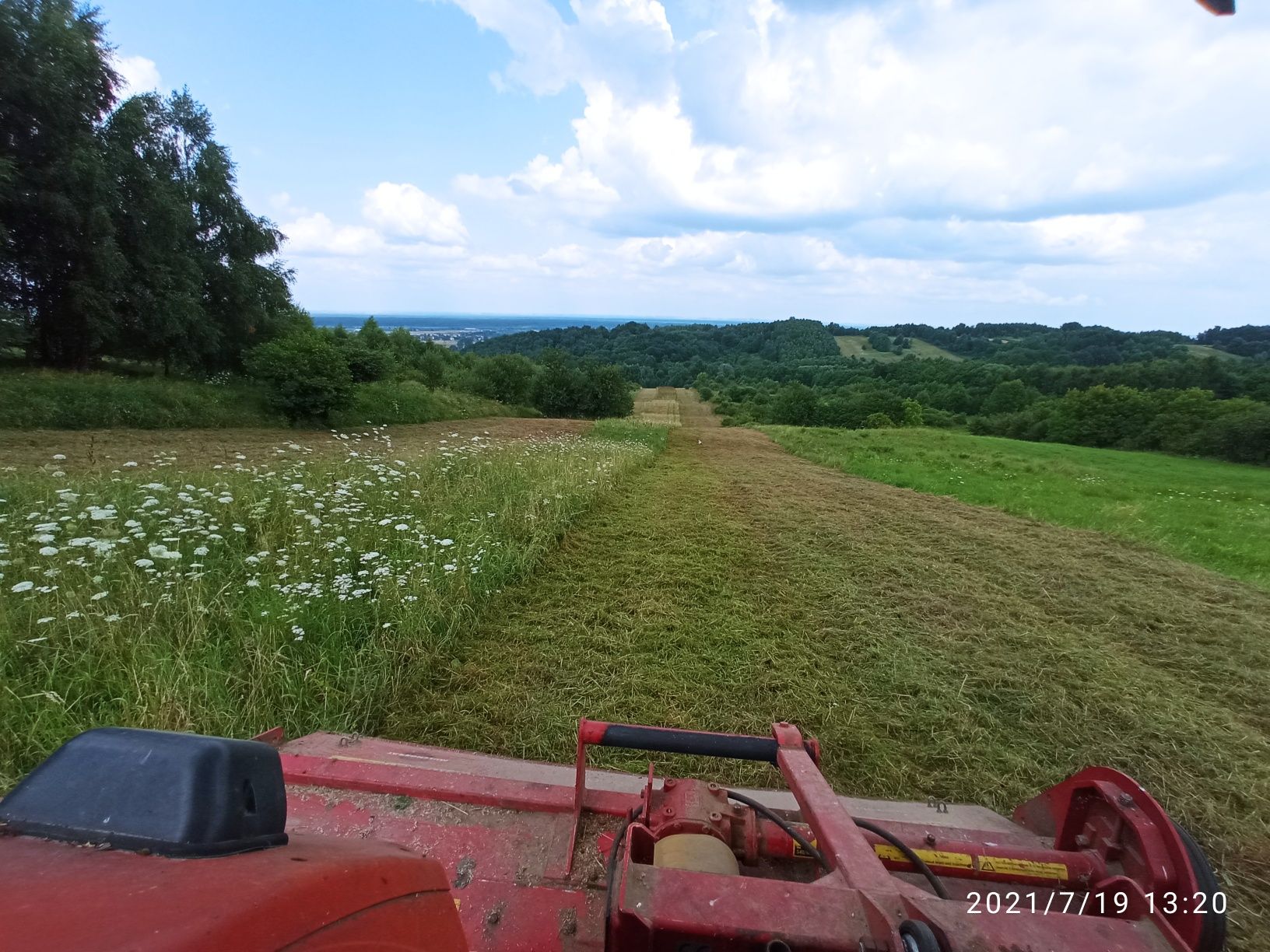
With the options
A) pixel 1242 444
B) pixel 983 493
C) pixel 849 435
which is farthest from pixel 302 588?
pixel 1242 444

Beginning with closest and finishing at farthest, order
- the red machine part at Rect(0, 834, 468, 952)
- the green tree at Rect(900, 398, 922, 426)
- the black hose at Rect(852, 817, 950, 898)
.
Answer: the red machine part at Rect(0, 834, 468, 952) < the black hose at Rect(852, 817, 950, 898) < the green tree at Rect(900, 398, 922, 426)

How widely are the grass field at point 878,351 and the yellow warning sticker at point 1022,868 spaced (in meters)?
123

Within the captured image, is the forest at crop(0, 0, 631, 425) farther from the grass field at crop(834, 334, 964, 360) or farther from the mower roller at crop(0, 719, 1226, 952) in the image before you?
the grass field at crop(834, 334, 964, 360)

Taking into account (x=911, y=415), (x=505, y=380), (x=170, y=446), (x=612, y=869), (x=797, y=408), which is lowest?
(x=797, y=408)

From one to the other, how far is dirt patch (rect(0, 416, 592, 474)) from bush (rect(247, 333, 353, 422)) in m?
1.16

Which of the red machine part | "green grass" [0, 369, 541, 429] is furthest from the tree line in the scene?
the red machine part

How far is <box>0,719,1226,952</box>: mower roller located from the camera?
759 millimetres

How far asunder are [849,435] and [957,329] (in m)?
132

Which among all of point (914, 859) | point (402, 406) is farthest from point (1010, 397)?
point (914, 859)

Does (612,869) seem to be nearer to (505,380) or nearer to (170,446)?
(170,446)

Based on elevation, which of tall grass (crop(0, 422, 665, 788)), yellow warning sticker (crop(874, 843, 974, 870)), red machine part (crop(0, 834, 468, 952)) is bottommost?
tall grass (crop(0, 422, 665, 788))

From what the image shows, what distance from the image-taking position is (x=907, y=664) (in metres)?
4.75

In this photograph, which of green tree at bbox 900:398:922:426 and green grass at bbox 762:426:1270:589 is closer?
green grass at bbox 762:426:1270:589

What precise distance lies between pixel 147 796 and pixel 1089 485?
809 inches
